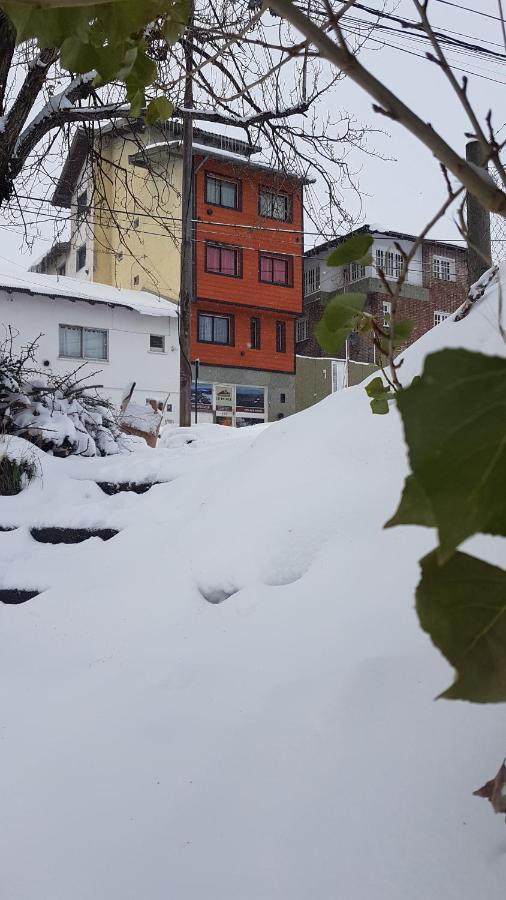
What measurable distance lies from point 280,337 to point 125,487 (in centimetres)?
1641

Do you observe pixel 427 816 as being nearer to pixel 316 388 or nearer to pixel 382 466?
pixel 382 466

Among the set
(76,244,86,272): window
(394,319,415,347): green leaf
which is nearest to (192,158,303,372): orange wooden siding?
(76,244,86,272): window

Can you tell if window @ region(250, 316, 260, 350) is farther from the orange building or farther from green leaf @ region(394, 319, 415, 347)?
green leaf @ region(394, 319, 415, 347)

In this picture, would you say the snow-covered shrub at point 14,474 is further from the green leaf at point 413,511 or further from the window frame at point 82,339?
the window frame at point 82,339

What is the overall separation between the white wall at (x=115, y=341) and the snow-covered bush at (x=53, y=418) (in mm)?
10066

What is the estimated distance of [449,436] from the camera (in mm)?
261

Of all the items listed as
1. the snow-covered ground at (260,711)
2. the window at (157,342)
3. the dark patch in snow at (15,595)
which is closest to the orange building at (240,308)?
the window at (157,342)

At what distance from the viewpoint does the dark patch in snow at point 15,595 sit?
294 centimetres

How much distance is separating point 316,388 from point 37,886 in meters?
20.6

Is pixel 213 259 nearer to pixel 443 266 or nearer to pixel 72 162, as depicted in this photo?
pixel 443 266

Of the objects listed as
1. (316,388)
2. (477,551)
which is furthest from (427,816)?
(316,388)

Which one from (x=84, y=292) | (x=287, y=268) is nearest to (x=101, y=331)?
(x=84, y=292)

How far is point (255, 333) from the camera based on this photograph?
19.8 m

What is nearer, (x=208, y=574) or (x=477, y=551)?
(x=477, y=551)
